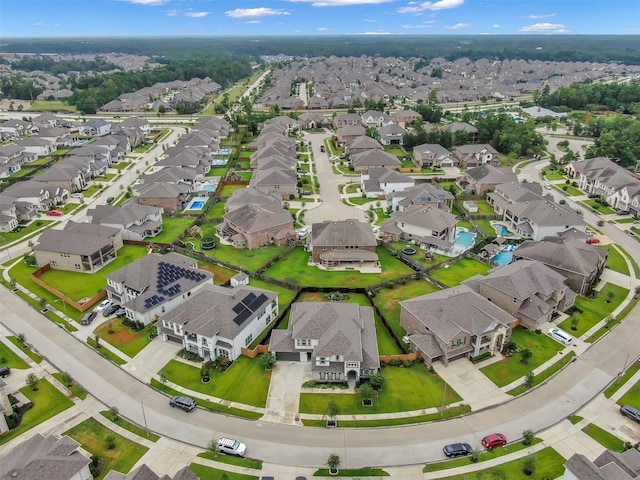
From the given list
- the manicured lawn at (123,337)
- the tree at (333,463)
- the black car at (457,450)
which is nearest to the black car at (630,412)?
the black car at (457,450)

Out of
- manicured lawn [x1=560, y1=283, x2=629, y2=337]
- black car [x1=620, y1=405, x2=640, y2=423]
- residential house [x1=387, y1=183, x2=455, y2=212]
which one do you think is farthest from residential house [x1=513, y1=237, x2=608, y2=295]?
residential house [x1=387, y1=183, x2=455, y2=212]

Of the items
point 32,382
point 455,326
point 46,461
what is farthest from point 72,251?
point 455,326

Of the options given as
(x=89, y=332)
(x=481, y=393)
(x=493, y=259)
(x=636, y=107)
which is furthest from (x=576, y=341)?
(x=636, y=107)

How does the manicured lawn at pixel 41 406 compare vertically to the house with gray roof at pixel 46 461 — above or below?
below

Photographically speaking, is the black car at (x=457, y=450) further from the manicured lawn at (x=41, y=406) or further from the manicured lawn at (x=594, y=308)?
the manicured lawn at (x=41, y=406)

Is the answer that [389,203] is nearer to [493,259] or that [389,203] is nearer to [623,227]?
[493,259]

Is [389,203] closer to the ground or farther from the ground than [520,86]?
closer to the ground

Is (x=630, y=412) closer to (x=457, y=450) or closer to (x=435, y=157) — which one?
(x=457, y=450)

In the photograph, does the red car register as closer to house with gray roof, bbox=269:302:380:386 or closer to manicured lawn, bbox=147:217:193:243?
house with gray roof, bbox=269:302:380:386
